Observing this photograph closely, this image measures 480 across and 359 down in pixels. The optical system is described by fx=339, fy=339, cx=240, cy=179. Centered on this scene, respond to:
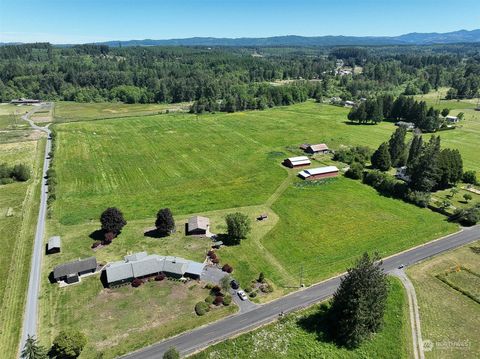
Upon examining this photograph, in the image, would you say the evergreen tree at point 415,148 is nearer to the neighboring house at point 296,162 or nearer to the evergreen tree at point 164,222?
the neighboring house at point 296,162

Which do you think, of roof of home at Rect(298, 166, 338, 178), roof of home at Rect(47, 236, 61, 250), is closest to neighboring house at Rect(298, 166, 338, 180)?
roof of home at Rect(298, 166, 338, 178)

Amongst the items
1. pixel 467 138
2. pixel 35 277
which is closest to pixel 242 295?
pixel 35 277

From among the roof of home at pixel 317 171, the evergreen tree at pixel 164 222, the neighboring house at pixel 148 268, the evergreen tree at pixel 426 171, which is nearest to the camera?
the neighboring house at pixel 148 268

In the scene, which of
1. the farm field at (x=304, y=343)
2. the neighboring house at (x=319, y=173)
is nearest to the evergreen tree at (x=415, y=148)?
the neighboring house at (x=319, y=173)

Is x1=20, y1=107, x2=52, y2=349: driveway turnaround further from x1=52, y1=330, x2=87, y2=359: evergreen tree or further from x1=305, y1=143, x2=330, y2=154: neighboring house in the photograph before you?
x1=305, y1=143, x2=330, y2=154: neighboring house

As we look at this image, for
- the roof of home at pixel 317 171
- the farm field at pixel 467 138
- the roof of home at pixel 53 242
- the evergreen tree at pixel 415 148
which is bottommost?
the farm field at pixel 467 138

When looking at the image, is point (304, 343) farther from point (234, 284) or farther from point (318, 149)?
point (318, 149)
